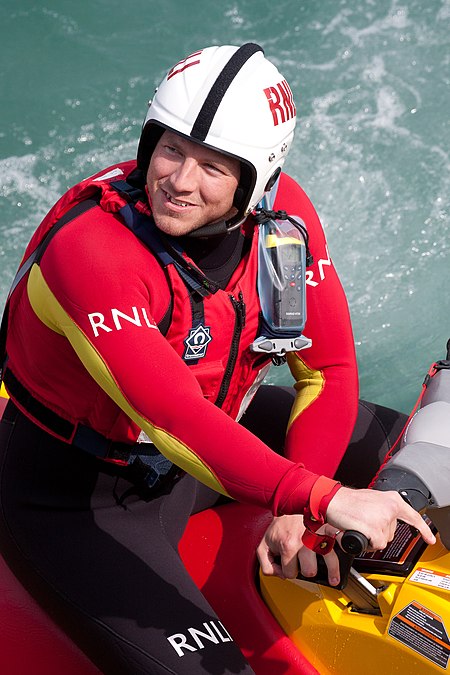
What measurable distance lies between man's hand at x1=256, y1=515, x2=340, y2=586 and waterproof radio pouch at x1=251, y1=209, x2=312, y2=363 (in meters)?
0.40

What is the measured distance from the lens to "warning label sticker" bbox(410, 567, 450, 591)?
2.12 metres

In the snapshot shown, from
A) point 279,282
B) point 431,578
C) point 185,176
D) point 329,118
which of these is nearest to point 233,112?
point 185,176

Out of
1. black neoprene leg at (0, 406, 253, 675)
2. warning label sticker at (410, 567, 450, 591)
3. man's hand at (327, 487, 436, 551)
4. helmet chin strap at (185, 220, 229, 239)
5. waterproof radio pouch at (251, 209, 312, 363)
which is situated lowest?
black neoprene leg at (0, 406, 253, 675)

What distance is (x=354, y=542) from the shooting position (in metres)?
1.80

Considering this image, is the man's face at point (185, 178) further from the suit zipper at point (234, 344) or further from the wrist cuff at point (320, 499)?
the wrist cuff at point (320, 499)

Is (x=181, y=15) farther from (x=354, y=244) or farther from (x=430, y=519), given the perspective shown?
(x=430, y=519)

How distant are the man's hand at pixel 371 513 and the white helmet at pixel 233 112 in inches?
26.9

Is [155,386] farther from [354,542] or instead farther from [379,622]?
[379,622]

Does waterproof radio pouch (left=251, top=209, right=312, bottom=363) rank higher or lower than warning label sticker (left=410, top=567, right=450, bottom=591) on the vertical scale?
higher

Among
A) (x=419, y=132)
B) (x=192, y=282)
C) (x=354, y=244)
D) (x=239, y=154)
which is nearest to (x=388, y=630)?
(x=192, y=282)

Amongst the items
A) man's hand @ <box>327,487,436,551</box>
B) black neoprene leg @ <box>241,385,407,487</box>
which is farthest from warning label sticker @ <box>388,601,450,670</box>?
black neoprene leg @ <box>241,385,407,487</box>

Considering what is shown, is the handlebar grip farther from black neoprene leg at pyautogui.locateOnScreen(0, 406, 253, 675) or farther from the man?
black neoprene leg at pyautogui.locateOnScreen(0, 406, 253, 675)

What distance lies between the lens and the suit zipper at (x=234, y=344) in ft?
7.54

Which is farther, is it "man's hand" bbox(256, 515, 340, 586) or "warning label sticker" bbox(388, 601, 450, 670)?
"man's hand" bbox(256, 515, 340, 586)
